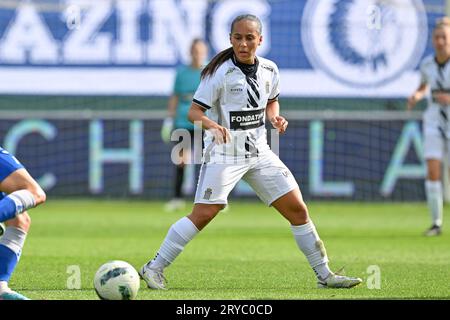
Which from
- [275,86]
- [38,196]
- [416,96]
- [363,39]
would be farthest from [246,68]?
[363,39]

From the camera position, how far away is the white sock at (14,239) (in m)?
7.52

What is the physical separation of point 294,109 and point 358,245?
8.01 m

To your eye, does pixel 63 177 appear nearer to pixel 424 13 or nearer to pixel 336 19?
pixel 336 19

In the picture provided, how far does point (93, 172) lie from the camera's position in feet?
63.9

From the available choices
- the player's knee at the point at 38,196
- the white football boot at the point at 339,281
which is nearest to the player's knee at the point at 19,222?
the player's knee at the point at 38,196

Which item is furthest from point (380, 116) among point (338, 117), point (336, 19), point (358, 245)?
point (358, 245)

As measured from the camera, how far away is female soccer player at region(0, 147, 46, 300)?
694 centimetres

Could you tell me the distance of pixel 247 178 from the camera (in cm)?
859

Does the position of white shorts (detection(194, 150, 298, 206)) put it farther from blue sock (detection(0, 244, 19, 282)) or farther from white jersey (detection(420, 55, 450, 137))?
white jersey (detection(420, 55, 450, 137))

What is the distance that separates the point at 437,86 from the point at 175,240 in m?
6.58

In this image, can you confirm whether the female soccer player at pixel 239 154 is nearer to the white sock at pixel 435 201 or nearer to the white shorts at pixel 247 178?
the white shorts at pixel 247 178

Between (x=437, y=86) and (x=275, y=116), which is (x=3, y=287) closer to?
(x=275, y=116)

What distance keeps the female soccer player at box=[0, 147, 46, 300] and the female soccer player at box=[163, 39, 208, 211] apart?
9095 mm

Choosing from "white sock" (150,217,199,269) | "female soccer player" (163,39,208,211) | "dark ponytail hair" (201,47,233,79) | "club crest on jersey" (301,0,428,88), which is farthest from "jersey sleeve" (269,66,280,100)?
"club crest on jersey" (301,0,428,88)
